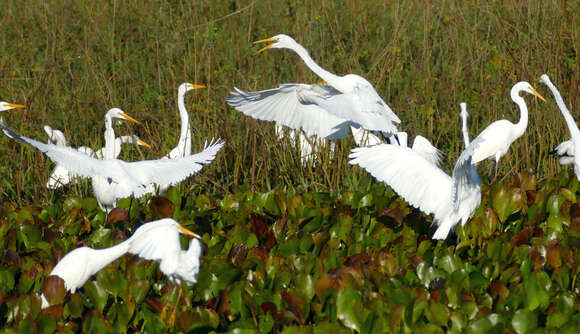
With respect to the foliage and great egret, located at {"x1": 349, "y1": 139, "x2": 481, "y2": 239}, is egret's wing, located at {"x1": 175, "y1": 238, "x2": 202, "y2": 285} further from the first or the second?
great egret, located at {"x1": 349, "y1": 139, "x2": 481, "y2": 239}

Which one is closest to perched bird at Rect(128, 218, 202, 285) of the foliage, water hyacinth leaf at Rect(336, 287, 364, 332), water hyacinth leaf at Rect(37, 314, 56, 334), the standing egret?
the foliage

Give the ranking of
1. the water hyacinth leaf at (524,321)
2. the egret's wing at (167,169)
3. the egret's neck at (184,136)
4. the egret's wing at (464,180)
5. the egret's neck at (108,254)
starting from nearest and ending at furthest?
the water hyacinth leaf at (524,321), the egret's neck at (108,254), the egret's wing at (464,180), the egret's wing at (167,169), the egret's neck at (184,136)

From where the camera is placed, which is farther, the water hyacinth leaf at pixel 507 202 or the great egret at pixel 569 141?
the great egret at pixel 569 141

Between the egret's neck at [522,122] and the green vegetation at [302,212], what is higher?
the egret's neck at [522,122]

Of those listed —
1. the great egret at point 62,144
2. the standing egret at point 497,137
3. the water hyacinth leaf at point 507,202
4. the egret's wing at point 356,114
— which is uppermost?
the egret's wing at point 356,114

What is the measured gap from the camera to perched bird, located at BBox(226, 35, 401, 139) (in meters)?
4.75

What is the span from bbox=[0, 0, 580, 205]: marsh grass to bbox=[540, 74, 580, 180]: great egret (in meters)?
0.41

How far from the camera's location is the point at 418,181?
4281 mm

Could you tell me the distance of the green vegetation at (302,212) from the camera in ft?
10.1

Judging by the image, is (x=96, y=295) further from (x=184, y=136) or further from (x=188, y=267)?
(x=184, y=136)

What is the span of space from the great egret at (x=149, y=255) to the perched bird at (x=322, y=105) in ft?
5.97

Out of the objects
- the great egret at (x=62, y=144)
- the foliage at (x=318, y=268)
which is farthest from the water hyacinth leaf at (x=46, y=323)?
the great egret at (x=62, y=144)

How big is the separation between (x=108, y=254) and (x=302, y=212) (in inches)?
58.8

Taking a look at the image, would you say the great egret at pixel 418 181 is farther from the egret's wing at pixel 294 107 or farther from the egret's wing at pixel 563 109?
the egret's wing at pixel 563 109
